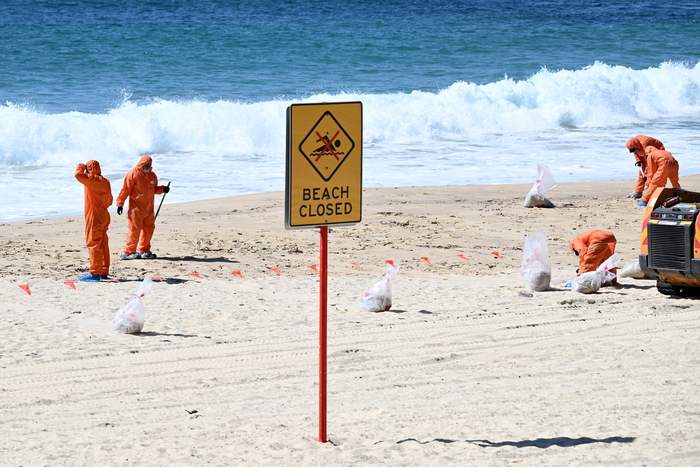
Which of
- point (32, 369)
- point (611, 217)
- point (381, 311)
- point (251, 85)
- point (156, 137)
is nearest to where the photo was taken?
point (32, 369)

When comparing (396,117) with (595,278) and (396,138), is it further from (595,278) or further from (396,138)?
(595,278)

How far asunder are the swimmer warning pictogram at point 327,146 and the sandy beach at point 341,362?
1588 mm

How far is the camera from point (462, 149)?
22.0 m

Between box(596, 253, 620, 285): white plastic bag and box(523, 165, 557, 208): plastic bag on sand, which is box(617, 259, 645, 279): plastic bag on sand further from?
box(523, 165, 557, 208): plastic bag on sand

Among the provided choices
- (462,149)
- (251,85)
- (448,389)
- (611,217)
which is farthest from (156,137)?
(448,389)

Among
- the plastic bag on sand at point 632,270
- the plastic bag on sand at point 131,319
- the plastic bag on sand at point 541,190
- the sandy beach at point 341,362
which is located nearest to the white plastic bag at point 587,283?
the sandy beach at point 341,362

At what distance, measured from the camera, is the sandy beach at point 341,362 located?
520 cm

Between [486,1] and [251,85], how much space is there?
84.6ft

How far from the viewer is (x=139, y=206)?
11.1 metres

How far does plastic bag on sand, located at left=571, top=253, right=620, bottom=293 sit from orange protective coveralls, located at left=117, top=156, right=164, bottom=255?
5.12m

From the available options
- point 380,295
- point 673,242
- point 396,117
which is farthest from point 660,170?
point 396,117

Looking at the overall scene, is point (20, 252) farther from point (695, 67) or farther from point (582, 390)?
point (695, 67)

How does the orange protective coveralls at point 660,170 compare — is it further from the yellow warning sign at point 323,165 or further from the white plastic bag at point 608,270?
the yellow warning sign at point 323,165

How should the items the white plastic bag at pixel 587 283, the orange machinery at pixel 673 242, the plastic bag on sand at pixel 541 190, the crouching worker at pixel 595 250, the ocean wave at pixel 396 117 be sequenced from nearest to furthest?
the orange machinery at pixel 673 242 → the white plastic bag at pixel 587 283 → the crouching worker at pixel 595 250 → the plastic bag on sand at pixel 541 190 → the ocean wave at pixel 396 117
